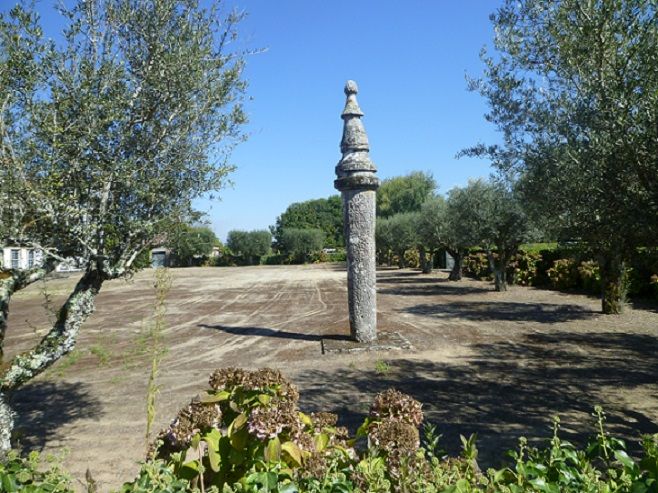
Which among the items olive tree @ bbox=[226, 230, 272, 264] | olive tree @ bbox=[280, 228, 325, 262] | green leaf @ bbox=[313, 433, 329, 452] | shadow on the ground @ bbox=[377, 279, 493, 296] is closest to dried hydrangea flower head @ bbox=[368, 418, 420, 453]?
green leaf @ bbox=[313, 433, 329, 452]

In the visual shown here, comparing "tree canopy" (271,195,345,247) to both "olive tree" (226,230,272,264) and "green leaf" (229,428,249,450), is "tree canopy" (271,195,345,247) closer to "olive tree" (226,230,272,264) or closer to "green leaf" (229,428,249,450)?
"olive tree" (226,230,272,264)

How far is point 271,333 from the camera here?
1338cm

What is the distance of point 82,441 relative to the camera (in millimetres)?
6164

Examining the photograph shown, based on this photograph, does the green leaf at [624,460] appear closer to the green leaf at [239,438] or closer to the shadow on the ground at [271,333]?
the green leaf at [239,438]

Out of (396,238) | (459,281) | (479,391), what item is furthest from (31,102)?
(396,238)

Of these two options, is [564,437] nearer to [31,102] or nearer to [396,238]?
[31,102]

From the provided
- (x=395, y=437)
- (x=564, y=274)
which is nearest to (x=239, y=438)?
(x=395, y=437)

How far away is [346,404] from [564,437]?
315cm

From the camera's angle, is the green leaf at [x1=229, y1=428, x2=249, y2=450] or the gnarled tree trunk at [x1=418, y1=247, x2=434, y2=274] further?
the gnarled tree trunk at [x1=418, y1=247, x2=434, y2=274]

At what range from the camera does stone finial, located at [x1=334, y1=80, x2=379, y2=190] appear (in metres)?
11.3

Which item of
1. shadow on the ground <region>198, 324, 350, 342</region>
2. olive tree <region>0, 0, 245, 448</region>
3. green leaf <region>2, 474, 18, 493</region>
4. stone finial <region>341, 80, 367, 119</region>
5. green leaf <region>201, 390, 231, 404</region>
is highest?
→ stone finial <region>341, 80, 367, 119</region>

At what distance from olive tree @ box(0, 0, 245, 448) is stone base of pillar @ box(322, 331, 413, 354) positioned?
6.02 metres

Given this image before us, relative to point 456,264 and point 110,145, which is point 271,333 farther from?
point 456,264

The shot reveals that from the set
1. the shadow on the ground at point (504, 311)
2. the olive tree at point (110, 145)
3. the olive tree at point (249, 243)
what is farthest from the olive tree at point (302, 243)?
the olive tree at point (110, 145)
